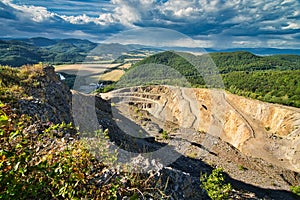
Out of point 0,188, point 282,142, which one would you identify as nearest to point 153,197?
point 0,188

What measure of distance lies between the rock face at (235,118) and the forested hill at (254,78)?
20.6ft

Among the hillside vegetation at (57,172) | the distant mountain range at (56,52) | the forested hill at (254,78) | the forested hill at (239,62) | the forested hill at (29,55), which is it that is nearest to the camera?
the hillside vegetation at (57,172)

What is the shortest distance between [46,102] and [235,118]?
104 feet

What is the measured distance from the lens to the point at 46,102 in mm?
9938

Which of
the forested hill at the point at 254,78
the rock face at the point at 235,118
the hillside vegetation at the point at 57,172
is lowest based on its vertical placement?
the rock face at the point at 235,118

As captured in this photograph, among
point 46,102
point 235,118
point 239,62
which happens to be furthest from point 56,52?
point 46,102

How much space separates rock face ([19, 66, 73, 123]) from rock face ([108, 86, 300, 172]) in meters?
19.8

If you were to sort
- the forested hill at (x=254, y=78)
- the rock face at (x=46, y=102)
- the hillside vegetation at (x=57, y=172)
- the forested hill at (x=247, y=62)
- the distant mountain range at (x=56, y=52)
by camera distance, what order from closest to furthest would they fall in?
the hillside vegetation at (x=57, y=172) < the rock face at (x=46, y=102) < the distant mountain range at (x=56, y=52) < the forested hill at (x=254, y=78) < the forested hill at (x=247, y=62)

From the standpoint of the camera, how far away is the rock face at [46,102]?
7893 mm

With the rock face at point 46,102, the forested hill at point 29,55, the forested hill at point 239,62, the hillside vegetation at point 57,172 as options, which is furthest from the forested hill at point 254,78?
the hillside vegetation at point 57,172

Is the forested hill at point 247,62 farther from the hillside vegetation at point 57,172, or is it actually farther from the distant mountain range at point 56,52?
the hillside vegetation at point 57,172

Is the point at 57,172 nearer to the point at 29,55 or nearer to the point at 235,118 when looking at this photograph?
the point at 235,118

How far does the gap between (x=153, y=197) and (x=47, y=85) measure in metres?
10.5

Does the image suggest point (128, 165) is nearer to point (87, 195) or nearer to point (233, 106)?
point (87, 195)
